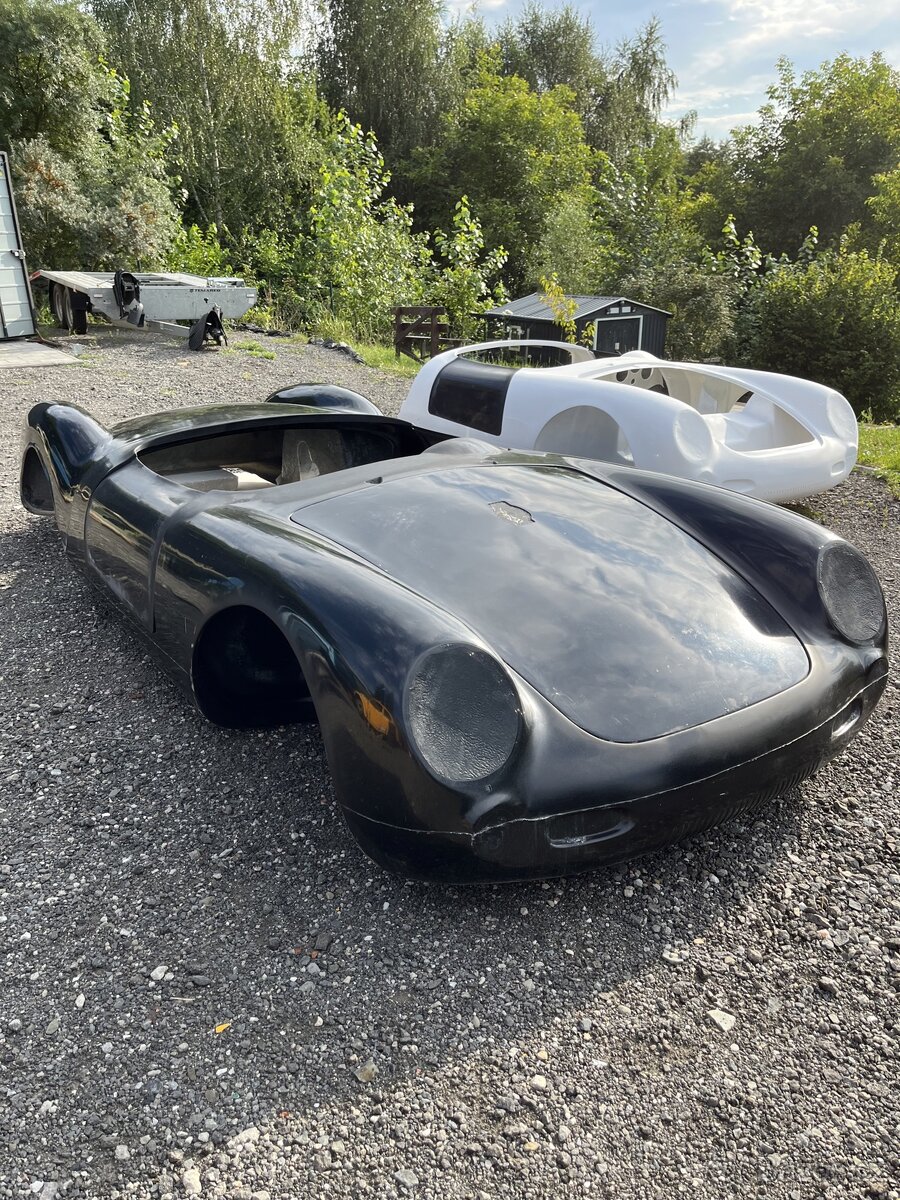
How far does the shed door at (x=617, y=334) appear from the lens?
464 inches

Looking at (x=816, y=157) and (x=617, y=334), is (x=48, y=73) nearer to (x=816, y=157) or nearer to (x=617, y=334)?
(x=617, y=334)

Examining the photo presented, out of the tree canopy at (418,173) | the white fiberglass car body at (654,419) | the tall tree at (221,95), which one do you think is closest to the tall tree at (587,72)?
the tree canopy at (418,173)

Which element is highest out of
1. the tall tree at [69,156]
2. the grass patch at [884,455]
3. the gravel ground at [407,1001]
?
the tall tree at [69,156]

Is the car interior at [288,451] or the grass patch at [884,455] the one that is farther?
the grass patch at [884,455]

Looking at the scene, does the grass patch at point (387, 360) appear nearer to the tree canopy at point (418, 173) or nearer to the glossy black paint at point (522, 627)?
the tree canopy at point (418, 173)

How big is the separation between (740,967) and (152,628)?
185cm

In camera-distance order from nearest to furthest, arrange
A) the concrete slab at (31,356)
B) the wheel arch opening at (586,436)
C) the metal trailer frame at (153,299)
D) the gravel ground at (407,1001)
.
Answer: the gravel ground at (407,1001) → the wheel arch opening at (586,436) → the concrete slab at (31,356) → the metal trailer frame at (153,299)

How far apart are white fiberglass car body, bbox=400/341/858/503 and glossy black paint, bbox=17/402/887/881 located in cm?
155

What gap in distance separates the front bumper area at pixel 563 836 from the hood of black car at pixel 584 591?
0.49 feet

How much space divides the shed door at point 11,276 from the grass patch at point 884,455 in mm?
9981

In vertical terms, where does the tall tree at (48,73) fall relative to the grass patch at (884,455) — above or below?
above

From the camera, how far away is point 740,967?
72.4 inches

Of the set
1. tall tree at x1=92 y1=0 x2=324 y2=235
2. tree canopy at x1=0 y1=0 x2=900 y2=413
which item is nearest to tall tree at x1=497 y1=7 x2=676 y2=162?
tree canopy at x1=0 y1=0 x2=900 y2=413

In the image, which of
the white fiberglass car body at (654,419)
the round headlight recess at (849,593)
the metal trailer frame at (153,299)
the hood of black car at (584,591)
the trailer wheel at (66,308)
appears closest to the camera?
the hood of black car at (584,591)
